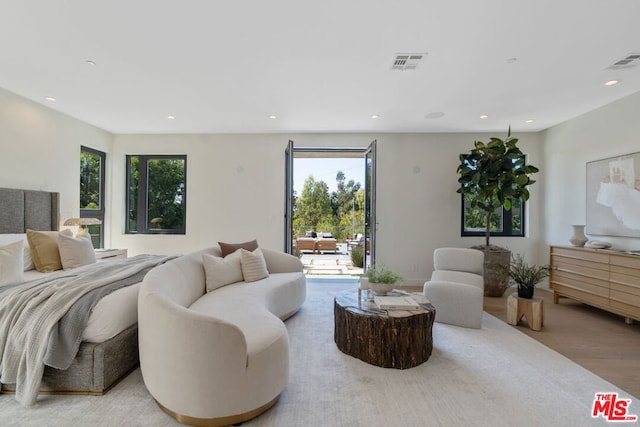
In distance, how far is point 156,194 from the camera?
5875 mm

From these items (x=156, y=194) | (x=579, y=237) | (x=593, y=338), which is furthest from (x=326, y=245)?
(x=593, y=338)

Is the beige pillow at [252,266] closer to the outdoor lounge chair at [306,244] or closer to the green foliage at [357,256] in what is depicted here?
the green foliage at [357,256]

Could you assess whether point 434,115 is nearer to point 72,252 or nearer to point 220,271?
point 220,271

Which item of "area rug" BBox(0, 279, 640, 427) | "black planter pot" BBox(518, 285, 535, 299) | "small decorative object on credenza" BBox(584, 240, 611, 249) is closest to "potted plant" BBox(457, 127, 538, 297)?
"small decorative object on credenza" BBox(584, 240, 611, 249)

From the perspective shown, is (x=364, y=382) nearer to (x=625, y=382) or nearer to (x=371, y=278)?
(x=371, y=278)

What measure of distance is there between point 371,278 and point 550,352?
5.79 feet

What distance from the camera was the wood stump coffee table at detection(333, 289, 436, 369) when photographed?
243cm

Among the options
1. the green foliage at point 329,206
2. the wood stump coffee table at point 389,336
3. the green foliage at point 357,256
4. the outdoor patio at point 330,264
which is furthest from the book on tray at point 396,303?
the green foliage at point 329,206

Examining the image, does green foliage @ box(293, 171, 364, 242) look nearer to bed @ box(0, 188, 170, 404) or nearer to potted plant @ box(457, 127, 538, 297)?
potted plant @ box(457, 127, 538, 297)

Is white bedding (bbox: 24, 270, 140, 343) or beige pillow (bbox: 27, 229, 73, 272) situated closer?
white bedding (bbox: 24, 270, 140, 343)

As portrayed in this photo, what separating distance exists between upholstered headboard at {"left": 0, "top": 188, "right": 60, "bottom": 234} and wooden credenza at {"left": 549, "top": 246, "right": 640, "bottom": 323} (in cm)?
720

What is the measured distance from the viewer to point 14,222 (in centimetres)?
367

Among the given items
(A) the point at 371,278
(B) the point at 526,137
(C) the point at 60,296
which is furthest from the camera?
(B) the point at 526,137

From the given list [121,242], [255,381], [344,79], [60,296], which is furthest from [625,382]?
[121,242]
